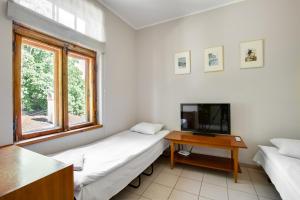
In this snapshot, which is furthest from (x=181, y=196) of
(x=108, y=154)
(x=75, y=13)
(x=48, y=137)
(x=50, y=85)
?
(x=75, y=13)

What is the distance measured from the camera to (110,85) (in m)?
2.75

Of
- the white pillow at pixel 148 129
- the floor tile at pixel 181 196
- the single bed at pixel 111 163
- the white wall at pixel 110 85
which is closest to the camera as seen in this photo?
the single bed at pixel 111 163

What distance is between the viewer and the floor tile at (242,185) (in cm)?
191

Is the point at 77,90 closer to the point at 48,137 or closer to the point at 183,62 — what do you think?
the point at 48,137

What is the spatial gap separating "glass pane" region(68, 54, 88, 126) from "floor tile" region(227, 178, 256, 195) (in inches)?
94.0

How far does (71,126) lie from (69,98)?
1.35ft

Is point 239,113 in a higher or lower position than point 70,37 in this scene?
lower

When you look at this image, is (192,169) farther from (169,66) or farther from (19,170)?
(19,170)

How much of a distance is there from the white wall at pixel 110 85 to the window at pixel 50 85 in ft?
0.37

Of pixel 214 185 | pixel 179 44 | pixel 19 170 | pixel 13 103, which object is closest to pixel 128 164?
pixel 19 170

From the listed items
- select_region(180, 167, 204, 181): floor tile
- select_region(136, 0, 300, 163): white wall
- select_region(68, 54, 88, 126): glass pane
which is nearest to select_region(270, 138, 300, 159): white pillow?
select_region(136, 0, 300, 163): white wall

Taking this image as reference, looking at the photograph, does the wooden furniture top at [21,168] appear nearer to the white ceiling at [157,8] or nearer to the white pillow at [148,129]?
the white pillow at [148,129]

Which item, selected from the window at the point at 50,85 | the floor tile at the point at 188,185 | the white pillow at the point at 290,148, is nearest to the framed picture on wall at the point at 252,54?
the white pillow at the point at 290,148

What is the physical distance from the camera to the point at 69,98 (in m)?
2.17
